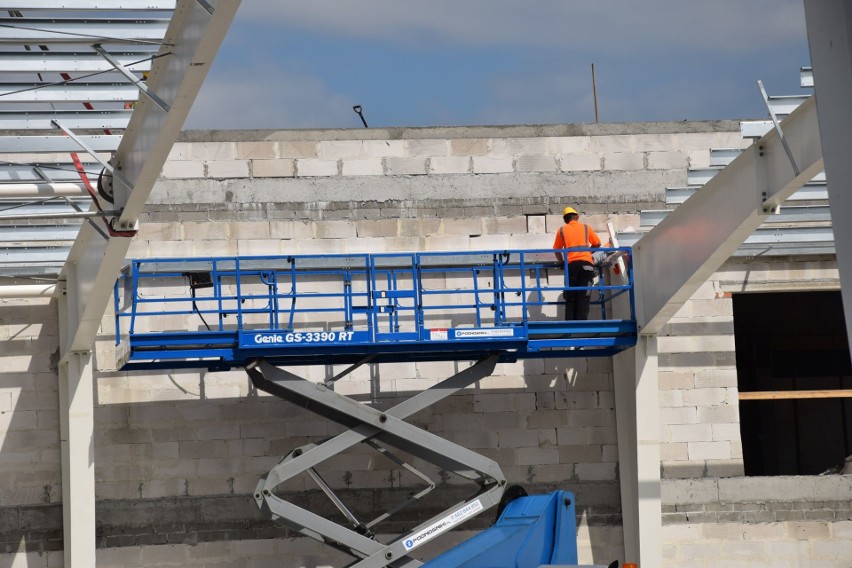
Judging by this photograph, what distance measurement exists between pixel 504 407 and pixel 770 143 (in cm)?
579

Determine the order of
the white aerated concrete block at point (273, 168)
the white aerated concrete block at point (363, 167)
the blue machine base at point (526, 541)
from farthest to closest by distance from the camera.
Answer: the white aerated concrete block at point (363, 167)
the white aerated concrete block at point (273, 168)
the blue machine base at point (526, 541)

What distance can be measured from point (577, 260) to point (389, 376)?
2911mm

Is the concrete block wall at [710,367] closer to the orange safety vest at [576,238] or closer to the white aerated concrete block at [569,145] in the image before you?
the orange safety vest at [576,238]

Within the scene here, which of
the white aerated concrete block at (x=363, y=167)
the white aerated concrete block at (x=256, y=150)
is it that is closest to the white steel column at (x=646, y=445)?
the white aerated concrete block at (x=363, y=167)

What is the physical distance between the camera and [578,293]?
1570 centimetres

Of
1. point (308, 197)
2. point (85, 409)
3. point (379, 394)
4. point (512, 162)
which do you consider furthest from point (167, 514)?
point (512, 162)

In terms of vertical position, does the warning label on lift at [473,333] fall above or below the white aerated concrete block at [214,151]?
below

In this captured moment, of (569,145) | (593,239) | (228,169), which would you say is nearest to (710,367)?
(593,239)

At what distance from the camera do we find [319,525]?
46.9 feet

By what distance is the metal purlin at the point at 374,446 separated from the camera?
47.0ft

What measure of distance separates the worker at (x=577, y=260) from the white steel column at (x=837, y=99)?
9.49m

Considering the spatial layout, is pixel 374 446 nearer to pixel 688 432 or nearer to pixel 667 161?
pixel 688 432

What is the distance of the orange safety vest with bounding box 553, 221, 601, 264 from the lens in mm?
15508

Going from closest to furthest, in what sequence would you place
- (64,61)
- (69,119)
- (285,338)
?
1. (64,61)
2. (69,119)
3. (285,338)
